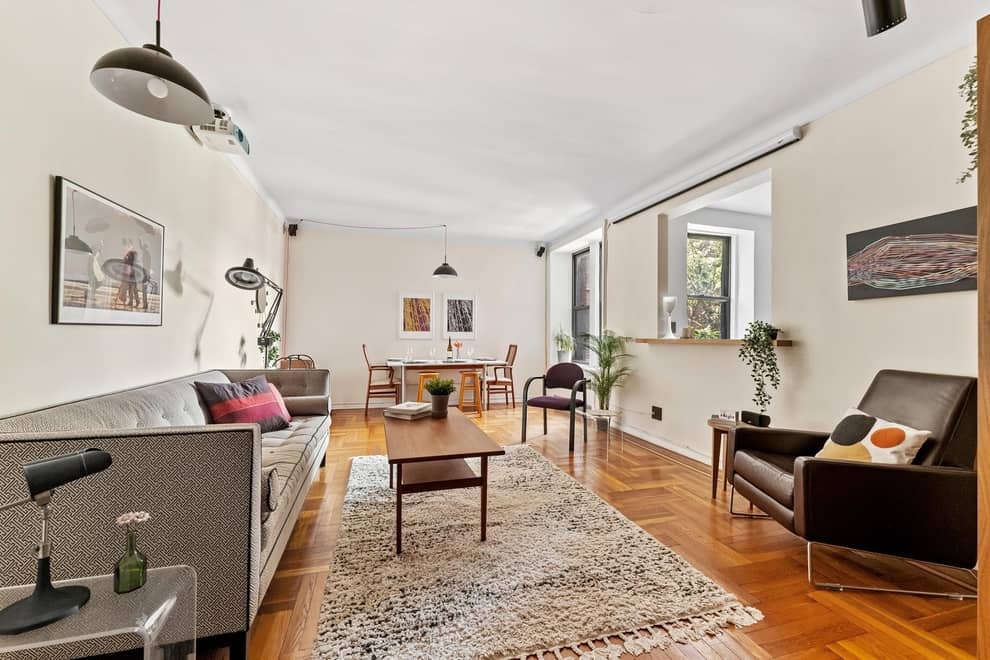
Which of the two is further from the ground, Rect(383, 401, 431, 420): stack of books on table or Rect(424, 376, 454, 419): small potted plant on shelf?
Rect(424, 376, 454, 419): small potted plant on shelf

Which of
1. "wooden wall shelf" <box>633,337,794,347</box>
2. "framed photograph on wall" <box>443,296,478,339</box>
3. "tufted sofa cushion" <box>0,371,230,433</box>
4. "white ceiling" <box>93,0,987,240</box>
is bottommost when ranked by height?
"tufted sofa cushion" <box>0,371,230,433</box>

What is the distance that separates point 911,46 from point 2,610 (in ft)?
14.0

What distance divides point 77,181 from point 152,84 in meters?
0.86

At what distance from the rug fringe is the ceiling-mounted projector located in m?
3.49

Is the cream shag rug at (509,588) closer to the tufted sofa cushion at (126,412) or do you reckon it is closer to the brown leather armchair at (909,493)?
the brown leather armchair at (909,493)

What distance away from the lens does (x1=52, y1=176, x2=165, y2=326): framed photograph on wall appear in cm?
Result: 175

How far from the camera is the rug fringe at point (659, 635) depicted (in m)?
1.50

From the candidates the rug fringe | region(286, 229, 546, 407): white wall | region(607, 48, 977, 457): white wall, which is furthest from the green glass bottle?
region(286, 229, 546, 407): white wall

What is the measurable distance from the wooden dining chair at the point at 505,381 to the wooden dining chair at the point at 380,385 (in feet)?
4.42

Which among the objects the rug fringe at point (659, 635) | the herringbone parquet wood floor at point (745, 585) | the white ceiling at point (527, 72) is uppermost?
the white ceiling at point (527, 72)

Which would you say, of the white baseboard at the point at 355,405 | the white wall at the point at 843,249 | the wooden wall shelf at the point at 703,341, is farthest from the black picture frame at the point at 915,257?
the white baseboard at the point at 355,405

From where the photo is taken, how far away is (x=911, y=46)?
2.26m

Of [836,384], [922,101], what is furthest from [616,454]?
[922,101]

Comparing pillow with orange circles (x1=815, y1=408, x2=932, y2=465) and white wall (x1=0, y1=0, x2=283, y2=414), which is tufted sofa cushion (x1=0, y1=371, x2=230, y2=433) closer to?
white wall (x1=0, y1=0, x2=283, y2=414)
